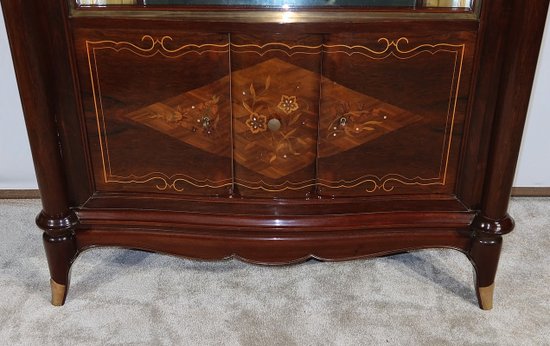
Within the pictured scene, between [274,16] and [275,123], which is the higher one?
[274,16]

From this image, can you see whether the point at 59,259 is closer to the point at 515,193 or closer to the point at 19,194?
the point at 19,194

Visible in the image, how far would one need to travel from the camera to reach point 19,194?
158cm

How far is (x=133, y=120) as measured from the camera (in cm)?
102

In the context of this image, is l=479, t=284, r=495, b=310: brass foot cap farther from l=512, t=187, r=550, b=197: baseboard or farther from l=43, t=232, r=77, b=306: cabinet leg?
l=43, t=232, r=77, b=306: cabinet leg

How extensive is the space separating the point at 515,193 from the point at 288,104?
0.88 metres

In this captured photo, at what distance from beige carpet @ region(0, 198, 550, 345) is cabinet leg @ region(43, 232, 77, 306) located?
0.04m

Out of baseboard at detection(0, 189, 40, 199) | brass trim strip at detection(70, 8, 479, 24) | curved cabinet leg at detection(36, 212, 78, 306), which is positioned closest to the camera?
brass trim strip at detection(70, 8, 479, 24)

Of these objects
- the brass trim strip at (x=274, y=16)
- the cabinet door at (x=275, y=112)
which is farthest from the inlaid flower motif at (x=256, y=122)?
the brass trim strip at (x=274, y=16)

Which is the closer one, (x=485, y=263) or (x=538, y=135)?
(x=485, y=263)

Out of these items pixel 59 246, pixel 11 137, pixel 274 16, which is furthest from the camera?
pixel 11 137

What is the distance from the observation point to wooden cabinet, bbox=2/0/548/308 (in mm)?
935

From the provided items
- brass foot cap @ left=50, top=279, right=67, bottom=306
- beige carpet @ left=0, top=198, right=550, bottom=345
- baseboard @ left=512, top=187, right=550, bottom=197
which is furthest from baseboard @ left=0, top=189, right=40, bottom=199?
baseboard @ left=512, top=187, right=550, bottom=197

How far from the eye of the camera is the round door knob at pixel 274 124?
1004 millimetres

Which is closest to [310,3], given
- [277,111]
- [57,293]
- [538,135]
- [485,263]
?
[277,111]
